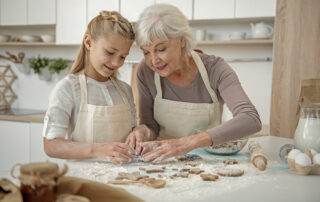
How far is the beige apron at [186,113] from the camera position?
165 centimetres

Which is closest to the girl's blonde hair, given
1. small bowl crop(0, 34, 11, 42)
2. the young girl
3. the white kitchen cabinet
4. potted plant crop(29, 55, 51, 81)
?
the young girl

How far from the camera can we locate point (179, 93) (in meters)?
1.68

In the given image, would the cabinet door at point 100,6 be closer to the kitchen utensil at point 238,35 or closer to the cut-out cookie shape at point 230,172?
the kitchen utensil at point 238,35

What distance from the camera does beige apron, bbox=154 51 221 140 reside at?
165 centimetres

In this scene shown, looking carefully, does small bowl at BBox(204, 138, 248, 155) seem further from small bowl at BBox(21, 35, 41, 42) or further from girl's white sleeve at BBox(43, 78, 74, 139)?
small bowl at BBox(21, 35, 41, 42)

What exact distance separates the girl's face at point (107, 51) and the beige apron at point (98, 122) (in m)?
0.09

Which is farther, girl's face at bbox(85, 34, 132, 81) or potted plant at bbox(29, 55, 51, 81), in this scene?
potted plant at bbox(29, 55, 51, 81)

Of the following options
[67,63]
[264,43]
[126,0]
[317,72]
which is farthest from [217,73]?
[67,63]

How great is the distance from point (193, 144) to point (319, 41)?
Result: 1.75 metres

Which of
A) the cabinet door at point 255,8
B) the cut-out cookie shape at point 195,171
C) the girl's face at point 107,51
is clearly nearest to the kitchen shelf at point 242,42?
the cabinet door at point 255,8

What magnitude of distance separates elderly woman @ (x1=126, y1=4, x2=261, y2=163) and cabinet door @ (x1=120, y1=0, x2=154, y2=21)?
1489 mm

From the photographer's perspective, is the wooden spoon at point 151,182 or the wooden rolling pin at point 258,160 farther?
the wooden rolling pin at point 258,160

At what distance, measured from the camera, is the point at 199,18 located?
2.90m

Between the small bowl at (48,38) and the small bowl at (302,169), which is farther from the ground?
the small bowl at (48,38)
